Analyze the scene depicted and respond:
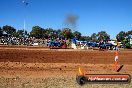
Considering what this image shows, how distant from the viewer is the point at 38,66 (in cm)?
1634

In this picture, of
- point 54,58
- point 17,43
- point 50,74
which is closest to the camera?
point 50,74

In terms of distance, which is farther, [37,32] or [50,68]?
[37,32]

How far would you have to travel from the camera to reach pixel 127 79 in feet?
27.9

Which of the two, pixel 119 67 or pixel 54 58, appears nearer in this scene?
pixel 119 67

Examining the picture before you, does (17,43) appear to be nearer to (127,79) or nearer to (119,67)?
(119,67)

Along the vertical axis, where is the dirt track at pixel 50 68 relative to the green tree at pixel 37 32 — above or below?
below

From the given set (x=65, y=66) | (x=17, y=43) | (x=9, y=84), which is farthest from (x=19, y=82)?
(x=17, y=43)

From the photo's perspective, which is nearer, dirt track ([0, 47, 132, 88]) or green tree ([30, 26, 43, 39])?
dirt track ([0, 47, 132, 88])

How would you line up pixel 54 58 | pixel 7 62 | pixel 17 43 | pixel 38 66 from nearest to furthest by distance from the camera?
pixel 38 66
pixel 7 62
pixel 54 58
pixel 17 43

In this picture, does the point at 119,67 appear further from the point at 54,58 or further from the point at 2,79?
the point at 2,79

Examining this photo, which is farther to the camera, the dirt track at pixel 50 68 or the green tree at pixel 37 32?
the green tree at pixel 37 32

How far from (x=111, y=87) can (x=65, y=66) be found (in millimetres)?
6318

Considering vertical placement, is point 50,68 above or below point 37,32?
below

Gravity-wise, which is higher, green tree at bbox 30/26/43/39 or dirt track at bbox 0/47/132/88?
green tree at bbox 30/26/43/39
